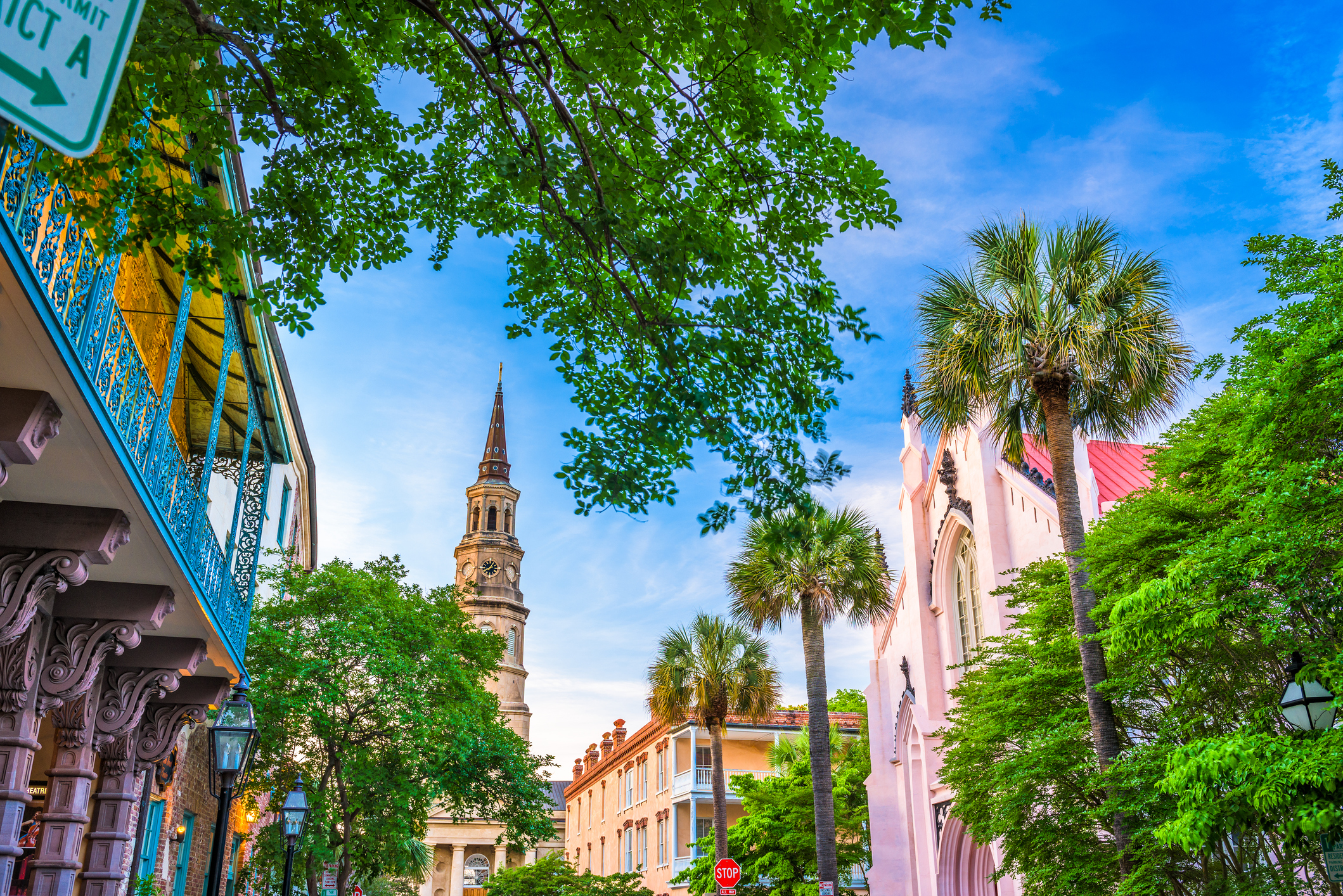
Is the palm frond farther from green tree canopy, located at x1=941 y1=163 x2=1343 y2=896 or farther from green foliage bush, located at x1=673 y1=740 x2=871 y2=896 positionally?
green foliage bush, located at x1=673 y1=740 x2=871 y2=896

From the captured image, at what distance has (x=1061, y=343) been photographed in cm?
1631

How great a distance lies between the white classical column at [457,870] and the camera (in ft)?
251

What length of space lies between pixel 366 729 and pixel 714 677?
13.9 m

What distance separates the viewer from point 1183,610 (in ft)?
35.9

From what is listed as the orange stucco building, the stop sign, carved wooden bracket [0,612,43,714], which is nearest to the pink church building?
the stop sign

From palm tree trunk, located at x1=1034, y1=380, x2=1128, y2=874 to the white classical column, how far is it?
71330mm

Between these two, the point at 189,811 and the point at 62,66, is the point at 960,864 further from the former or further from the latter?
the point at 62,66

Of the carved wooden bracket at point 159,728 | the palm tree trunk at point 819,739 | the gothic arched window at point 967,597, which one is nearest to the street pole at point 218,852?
the carved wooden bracket at point 159,728

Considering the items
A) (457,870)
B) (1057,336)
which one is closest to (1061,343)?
(1057,336)

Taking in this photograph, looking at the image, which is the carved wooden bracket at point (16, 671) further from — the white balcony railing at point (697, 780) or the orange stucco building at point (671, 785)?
the white balcony railing at point (697, 780)

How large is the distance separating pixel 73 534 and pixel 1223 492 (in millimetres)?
12261

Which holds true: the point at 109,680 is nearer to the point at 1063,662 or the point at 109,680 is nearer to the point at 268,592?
the point at 1063,662

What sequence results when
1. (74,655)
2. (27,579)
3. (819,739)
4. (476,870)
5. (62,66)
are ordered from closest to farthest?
1. (62,66)
2. (27,579)
3. (74,655)
4. (819,739)
5. (476,870)

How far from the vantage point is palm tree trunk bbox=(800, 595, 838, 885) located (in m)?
24.3
